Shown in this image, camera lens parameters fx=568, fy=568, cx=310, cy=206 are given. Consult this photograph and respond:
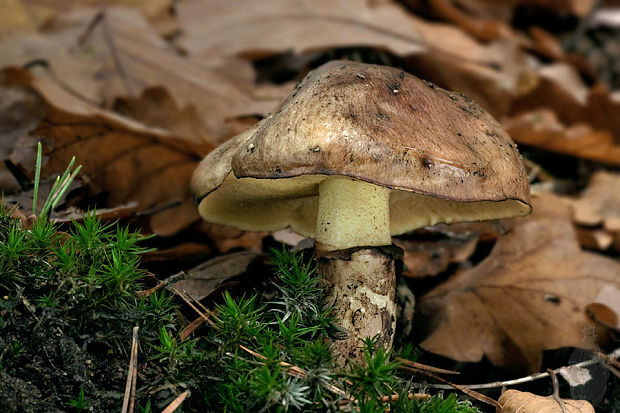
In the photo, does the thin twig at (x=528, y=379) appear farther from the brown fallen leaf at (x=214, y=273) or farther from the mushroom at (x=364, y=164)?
the brown fallen leaf at (x=214, y=273)

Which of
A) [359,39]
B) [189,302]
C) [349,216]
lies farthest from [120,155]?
[359,39]

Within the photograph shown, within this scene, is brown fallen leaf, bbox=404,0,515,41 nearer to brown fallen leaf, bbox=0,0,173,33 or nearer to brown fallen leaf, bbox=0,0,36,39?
brown fallen leaf, bbox=0,0,173,33

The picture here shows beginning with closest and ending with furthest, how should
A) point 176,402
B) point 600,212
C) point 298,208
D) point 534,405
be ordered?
point 176,402
point 534,405
point 298,208
point 600,212

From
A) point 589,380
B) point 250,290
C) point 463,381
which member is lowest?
point 463,381

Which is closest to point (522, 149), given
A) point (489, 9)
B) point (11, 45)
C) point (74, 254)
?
point (489, 9)

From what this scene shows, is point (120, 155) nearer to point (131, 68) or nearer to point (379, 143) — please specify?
point (131, 68)

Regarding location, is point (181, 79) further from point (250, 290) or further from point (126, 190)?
point (250, 290)
